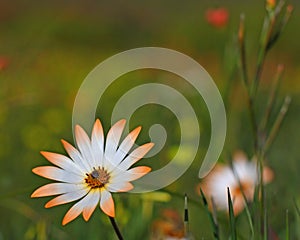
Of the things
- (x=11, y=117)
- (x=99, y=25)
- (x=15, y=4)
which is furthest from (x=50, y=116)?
Answer: (x=15, y=4)

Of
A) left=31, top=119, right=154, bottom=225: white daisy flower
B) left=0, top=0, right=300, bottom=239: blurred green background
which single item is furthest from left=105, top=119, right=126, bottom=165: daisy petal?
left=0, top=0, right=300, bottom=239: blurred green background

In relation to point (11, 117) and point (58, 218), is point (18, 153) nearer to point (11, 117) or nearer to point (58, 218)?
point (11, 117)

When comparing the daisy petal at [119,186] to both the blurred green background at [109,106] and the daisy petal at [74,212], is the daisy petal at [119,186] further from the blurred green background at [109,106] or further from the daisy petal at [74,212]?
the blurred green background at [109,106]

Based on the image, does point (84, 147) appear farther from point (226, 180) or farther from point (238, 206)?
point (226, 180)

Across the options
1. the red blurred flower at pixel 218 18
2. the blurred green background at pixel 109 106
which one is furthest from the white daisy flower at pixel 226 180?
the red blurred flower at pixel 218 18

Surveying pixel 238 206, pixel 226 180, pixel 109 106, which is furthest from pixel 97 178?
pixel 109 106

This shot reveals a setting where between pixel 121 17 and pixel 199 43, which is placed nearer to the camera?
pixel 199 43

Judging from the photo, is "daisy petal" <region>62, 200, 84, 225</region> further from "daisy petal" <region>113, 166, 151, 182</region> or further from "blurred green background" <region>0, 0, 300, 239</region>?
"blurred green background" <region>0, 0, 300, 239</region>
